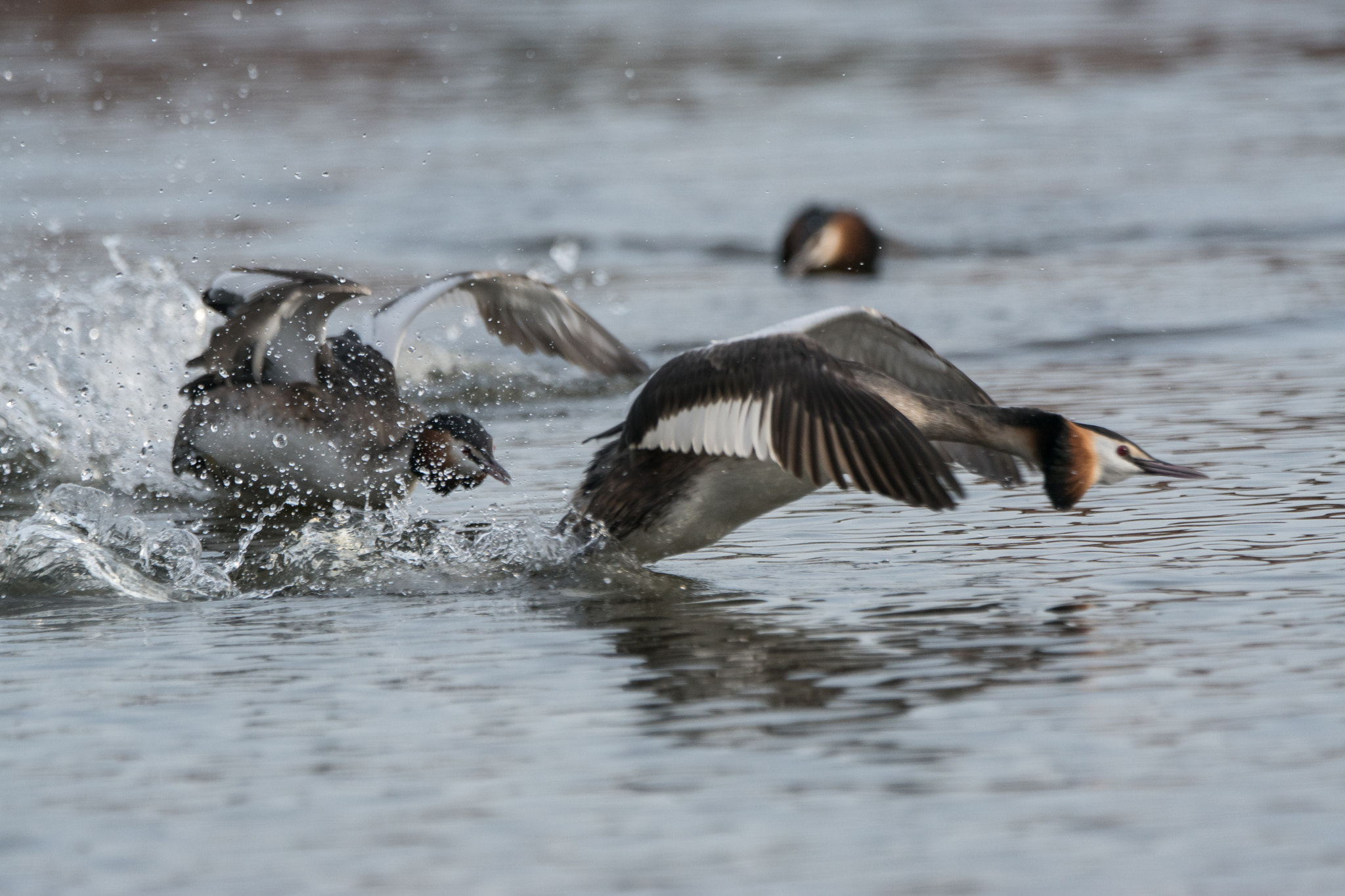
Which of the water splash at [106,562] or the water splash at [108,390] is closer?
the water splash at [106,562]

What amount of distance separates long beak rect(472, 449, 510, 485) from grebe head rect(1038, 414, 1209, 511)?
2341 mm

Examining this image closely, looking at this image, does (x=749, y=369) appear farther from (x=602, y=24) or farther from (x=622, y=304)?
(x=602, y=24)

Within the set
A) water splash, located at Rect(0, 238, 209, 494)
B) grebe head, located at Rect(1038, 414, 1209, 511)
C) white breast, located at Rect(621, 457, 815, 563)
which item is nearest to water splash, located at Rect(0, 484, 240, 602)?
white breast, located at Rect(621, 457, 815, 563)

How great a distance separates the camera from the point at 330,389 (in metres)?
9.25

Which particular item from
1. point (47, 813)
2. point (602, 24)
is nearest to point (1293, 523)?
point (47, 813)

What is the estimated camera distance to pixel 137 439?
389 inches

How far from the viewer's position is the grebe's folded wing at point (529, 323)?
30.7 feet

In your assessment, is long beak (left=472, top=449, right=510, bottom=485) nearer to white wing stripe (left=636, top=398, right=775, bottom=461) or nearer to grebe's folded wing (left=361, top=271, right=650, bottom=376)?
grebe's folded wing (left=361, top=271, right=650, bottom=376)

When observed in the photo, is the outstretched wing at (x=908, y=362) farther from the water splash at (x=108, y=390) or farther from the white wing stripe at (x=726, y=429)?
the water splash at (x=108, y=390)

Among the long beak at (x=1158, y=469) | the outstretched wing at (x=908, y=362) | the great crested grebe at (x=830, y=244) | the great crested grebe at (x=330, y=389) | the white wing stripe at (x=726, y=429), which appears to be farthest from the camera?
the great crested grebe at (x=830, y=244)

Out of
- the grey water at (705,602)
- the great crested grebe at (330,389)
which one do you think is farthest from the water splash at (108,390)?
the great crested grebe at (330,389)

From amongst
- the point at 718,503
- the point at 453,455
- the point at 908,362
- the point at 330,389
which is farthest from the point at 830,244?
the point at 718,503

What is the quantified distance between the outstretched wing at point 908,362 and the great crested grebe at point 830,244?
752 cm

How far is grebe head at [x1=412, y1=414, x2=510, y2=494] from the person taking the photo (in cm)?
842
